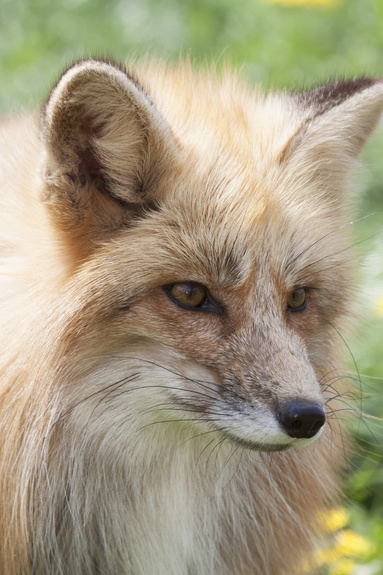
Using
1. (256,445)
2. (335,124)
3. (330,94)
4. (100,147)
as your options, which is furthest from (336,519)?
(100,147)

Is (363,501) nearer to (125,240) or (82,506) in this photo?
(82,506)

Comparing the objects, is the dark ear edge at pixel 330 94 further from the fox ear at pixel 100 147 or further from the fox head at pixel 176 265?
the fox ear at pixel 100 147

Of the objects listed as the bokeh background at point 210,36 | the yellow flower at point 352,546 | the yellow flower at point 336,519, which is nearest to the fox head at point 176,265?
the yellow flower at point 336,519

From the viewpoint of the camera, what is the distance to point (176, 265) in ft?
10.5

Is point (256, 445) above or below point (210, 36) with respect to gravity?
below

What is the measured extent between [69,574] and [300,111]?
254cm

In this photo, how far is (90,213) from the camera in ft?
10.9

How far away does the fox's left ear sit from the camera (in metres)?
3.64

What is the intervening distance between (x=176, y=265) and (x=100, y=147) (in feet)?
1.98

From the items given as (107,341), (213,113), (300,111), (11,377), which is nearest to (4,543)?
(11,377)

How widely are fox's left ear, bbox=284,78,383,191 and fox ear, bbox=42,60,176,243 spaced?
738 mm

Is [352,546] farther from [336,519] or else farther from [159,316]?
[159,316]

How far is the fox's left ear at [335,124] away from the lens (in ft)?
11.9

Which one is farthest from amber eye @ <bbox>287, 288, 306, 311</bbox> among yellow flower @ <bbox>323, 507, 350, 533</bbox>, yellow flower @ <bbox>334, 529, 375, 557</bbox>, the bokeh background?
the bokeh background
